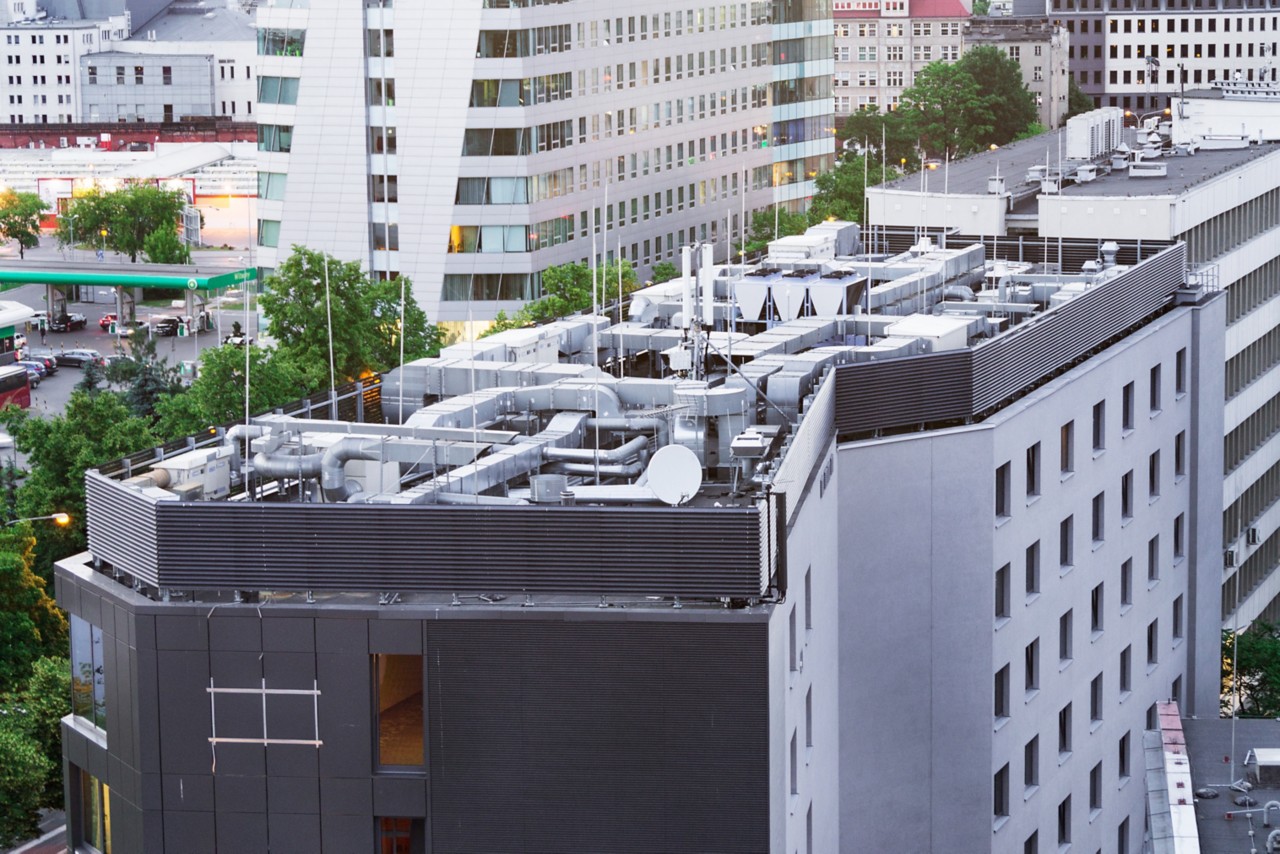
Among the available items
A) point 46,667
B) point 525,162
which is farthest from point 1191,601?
point 525,162

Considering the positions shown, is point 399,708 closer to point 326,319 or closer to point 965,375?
point 965,375

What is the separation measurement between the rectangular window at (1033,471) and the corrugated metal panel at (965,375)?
1751mm

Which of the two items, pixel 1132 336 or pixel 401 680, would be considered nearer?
pixel 401 680

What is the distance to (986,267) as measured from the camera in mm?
85500

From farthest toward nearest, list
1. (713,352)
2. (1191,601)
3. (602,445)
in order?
1. (1191,601)
2. (713,352)
3. (602,445)

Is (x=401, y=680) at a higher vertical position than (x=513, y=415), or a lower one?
lower

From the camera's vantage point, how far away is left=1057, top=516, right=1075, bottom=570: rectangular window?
7081 centimetres

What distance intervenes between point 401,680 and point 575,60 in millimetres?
117767

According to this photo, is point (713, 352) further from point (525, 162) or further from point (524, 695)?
point (525, 162)

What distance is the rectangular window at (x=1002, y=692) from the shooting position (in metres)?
66.8

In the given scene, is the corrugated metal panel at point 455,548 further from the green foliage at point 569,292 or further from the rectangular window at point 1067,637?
the green foliage at point 569,292

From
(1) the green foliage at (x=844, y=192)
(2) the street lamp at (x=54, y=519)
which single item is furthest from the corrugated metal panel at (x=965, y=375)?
(1) the green foliage at (x=844, y=192)

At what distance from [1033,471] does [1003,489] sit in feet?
7.49

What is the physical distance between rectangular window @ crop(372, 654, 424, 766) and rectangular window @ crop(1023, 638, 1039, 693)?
23.7 meters
